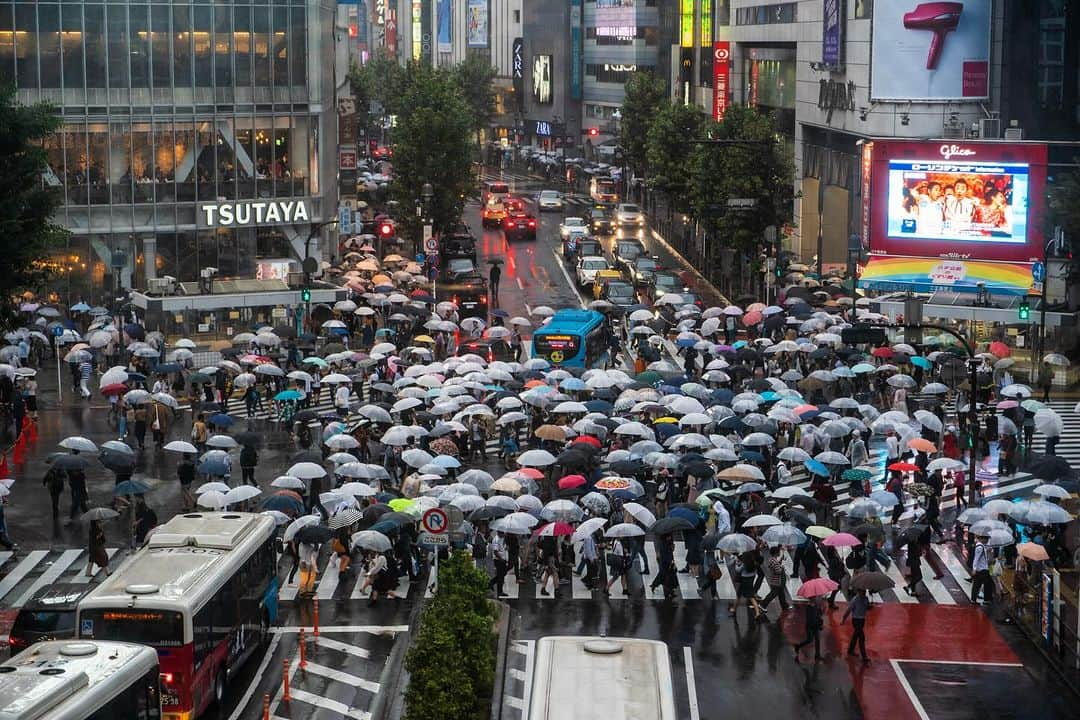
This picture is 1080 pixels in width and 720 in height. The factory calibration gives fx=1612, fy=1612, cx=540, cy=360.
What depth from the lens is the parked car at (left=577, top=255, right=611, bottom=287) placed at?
71.5m

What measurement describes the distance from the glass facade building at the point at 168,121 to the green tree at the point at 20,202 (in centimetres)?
2860

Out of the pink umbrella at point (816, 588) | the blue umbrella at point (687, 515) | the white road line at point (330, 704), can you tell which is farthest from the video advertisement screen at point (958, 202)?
the white road line at point (330, 704)

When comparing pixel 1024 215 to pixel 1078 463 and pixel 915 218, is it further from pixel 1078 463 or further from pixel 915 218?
pixel 1078 463

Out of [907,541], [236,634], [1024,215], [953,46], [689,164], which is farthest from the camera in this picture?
[689,164]

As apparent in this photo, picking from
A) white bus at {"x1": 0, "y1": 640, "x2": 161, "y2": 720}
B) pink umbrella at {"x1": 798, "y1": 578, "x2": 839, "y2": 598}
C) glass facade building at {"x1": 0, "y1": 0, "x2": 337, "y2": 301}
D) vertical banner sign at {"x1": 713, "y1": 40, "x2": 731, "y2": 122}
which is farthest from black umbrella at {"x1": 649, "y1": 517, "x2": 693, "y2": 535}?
vertical banner sign at {"x1": 713, "y1": 40, "x2": 731, "y2": 122}

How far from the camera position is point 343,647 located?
1102 inches

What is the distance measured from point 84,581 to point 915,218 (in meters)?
39.5

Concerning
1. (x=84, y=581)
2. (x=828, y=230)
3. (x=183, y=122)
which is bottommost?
(x=84, y=581)

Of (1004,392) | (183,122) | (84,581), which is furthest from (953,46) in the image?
(84,581)

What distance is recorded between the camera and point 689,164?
80125 millimetres

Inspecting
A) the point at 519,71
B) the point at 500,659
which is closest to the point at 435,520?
the point at 500,659

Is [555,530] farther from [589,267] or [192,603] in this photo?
[589,267]

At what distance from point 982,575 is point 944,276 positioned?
32100 mm

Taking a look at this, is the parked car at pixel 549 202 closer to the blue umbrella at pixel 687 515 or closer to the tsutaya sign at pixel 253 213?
the tsutaya sign at pixel 253 213
